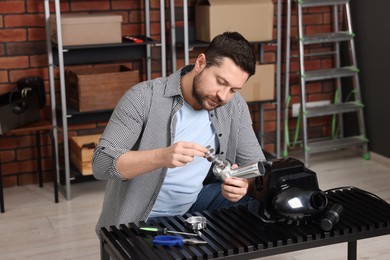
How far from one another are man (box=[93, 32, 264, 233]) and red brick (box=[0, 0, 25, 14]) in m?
1.87

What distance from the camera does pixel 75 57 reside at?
4180 mm

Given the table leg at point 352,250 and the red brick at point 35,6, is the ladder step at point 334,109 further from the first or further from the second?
the table leg at point 352,250

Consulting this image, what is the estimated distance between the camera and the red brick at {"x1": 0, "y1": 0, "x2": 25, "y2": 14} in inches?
162

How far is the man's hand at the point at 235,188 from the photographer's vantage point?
230 centimetres

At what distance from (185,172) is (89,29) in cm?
167

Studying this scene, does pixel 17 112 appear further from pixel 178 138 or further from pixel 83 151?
pixel 178 138

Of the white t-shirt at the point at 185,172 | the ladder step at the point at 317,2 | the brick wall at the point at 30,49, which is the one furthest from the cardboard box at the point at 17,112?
the ladder step at the point at 317,2

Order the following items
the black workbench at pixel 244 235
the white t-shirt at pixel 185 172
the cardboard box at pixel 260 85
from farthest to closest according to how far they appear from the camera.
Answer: the cardboard box at pixel 260 85, the white t-shirt at pixel 185 172, the black workbench at pixel 244 235

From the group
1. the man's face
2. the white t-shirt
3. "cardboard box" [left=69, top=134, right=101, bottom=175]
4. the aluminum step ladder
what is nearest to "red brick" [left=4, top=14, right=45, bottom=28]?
"cardboard box" [left=69, top=134, right=101, bottom=175]

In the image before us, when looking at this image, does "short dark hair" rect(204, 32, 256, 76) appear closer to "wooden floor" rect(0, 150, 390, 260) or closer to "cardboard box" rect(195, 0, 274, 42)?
"wooden floor" rect(0, 150, 390, 260)

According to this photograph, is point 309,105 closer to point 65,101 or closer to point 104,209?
point 65,101

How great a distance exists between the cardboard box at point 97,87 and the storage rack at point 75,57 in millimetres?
71

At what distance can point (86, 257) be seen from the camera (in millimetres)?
3328

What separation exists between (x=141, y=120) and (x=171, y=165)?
35 centimetres
